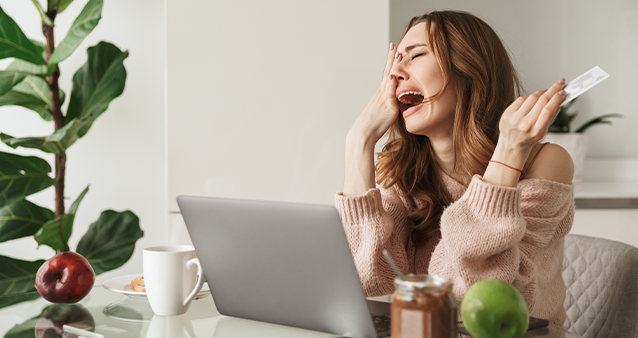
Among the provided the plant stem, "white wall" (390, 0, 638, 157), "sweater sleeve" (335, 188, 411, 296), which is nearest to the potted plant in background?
"white wall" (390, 0, 638, 157)

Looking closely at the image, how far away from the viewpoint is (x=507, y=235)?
92cm

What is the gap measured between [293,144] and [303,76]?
0.22m

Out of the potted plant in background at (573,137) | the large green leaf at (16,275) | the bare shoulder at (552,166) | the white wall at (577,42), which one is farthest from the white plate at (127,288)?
the white wall at (577,42)

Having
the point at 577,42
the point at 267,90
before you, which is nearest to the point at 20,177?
the point at 267,90

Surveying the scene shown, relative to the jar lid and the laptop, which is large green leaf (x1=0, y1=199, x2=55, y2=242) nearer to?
the laptop

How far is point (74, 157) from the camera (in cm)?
213

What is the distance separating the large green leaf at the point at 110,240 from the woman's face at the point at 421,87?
3.55ft

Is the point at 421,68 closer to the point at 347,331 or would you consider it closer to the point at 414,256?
the point at 414,256

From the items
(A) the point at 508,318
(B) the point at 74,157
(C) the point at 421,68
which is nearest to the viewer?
(A) the point at 508,318

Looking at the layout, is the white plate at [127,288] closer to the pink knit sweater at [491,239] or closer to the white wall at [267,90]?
the pink knit sweater at [491,239]

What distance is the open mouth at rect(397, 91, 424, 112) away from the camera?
4.01 feet

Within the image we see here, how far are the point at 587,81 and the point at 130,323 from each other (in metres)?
Result: 0.75

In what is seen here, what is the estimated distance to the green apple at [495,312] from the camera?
1.98ft

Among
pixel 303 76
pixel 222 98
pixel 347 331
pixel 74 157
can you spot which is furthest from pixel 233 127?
pixel 347 331
